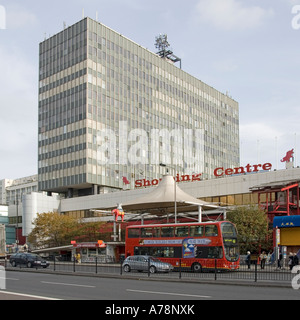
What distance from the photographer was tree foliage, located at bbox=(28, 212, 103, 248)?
71375mm

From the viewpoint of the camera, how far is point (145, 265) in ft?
116

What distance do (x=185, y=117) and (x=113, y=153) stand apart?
2867 centimetres

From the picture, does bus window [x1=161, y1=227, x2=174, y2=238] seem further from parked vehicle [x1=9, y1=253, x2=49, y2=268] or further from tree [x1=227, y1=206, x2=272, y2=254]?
parked vehicle [x1=9, y1=253, x2=49, y2=268]

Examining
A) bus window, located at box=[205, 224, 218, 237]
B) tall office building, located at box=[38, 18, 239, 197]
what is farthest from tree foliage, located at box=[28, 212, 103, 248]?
bus window, located at box=[205, 224, 218, 237]

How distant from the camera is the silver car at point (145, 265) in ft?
113

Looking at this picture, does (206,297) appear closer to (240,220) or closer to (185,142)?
(240,220)

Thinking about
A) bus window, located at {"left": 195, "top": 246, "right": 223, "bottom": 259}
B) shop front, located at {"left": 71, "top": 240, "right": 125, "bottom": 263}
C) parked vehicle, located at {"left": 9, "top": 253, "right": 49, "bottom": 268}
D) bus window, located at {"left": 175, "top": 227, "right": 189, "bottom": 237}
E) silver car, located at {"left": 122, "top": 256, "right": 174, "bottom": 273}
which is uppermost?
bus window, located at {"left": 175, "top": 227, "right": 189, "bottom": 237}

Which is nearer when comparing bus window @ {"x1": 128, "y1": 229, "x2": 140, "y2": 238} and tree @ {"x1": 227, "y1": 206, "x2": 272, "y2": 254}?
bus window @ {"x1": 128, "y1": 229, "x2": 140, "y2": 238}

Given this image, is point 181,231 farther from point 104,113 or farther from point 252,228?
point 104,113

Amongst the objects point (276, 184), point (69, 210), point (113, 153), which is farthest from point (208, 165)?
point (276, 184)

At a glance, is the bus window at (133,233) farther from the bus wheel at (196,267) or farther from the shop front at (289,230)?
the shop front at (289,230)

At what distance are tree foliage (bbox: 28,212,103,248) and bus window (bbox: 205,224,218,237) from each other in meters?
36.2

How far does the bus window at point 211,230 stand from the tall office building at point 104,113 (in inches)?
1898

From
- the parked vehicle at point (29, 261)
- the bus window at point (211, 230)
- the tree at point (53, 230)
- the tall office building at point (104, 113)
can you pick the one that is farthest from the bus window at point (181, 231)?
the tall office building at point (104, 113)
